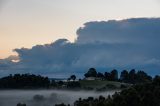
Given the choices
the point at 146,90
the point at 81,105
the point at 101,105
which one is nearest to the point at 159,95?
the point at 146,90

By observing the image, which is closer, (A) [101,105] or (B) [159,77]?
(A) [101,105]

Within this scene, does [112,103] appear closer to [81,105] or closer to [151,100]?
[151,100]

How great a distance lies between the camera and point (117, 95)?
144 meters

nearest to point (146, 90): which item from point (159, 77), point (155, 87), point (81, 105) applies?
point (155, 87)

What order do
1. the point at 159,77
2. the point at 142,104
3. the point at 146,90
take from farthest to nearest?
1. the point at 159,77
2. the point at 146,90
3. the point at 142,104

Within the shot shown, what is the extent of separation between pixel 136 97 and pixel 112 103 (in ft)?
20.6

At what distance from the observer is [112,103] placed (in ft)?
461

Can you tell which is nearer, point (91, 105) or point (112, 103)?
point (112, 103)

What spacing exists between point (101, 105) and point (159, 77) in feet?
77.9

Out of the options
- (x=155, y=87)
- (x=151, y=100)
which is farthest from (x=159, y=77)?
(x=151, y=100)

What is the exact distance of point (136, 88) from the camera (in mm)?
152625

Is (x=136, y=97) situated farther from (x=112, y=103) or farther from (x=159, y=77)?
(x=159, y=77)

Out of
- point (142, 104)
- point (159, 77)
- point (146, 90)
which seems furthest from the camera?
point (159, 77)

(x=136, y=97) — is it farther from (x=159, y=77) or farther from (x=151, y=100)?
(x=159, y=77)
